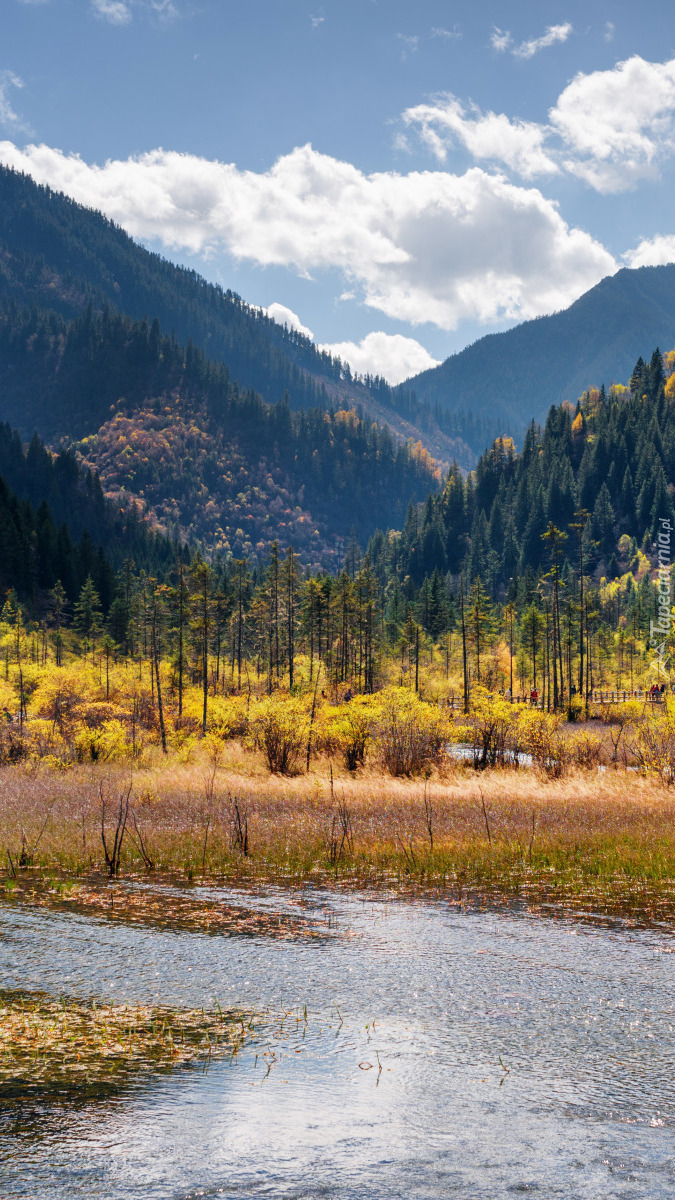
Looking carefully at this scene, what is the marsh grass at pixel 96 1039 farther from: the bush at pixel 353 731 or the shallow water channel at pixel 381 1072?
the bush at pixel 353 731

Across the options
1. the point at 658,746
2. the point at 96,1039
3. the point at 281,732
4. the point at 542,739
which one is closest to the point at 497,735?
the point at 542,739

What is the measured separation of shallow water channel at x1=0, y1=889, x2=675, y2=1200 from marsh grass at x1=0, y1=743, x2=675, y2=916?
4089 mm

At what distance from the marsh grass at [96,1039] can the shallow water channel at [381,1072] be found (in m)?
0.35

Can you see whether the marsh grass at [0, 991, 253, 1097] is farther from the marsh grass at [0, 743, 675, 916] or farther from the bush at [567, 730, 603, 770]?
the bush at [567, 730, 603, 770]

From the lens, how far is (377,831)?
72.2 ft

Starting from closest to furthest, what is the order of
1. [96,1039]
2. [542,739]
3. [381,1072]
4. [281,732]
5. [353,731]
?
[381,1072]
[96,1039]
[542,739]
[281,732]
[353,731]

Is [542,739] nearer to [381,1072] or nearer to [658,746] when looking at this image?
[658,746]

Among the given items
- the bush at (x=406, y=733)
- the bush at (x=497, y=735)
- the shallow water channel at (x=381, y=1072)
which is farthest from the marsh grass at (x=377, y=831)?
the shallow water channel at (x=381, y=1072)

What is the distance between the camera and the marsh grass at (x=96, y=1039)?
893cm

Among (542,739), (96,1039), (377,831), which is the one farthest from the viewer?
(542,739)

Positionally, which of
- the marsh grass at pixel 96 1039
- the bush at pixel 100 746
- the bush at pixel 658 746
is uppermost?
the bush at pixel 658 746

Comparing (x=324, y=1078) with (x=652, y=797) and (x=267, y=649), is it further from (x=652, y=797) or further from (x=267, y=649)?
(x=267, y=649)

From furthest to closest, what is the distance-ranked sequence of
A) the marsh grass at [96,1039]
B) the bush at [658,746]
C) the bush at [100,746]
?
1. the bush at [100,746]
2. the bush at [658,746]
3. the marsh grass at [96,1039]

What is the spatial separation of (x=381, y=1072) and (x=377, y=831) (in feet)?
42.3
